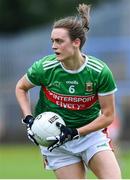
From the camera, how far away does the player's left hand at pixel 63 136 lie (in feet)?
30.6

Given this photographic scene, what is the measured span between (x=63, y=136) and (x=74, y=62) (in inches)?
29.4

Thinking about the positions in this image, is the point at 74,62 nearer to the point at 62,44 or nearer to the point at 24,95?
the point at 62,44

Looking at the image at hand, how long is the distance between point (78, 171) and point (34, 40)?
79.7 ft

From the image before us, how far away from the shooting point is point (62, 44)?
9.33 metres

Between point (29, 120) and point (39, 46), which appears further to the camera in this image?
point (39, 46)

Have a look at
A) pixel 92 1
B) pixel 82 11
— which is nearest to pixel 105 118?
pixel 82 11

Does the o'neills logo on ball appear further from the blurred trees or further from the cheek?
the blurred trees

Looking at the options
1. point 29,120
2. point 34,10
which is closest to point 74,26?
point 29,120

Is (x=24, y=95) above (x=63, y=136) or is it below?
above

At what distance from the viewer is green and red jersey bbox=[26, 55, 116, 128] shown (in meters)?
9.41

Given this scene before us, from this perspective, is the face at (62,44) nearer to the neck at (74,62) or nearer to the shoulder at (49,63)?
the neck at (74,62)

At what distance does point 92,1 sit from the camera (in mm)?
33875

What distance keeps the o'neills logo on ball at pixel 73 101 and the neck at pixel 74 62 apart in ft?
0.97

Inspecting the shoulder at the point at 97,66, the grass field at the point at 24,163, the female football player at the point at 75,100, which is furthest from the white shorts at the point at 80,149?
the grass field at the point at 24,163
